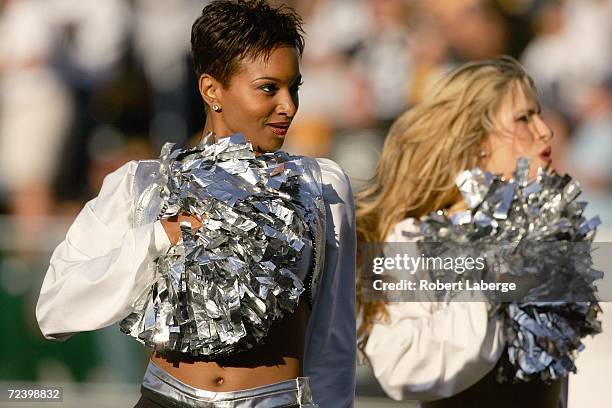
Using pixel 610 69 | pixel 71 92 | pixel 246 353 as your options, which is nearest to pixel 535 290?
pixel 246 353

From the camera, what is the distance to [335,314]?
262cm

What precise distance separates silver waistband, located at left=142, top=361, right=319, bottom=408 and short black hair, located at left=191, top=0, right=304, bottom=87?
632 mm

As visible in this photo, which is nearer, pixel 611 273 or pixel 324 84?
pixel 611 273

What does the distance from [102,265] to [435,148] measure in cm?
167

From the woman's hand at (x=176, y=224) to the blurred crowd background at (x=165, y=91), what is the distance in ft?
7.51

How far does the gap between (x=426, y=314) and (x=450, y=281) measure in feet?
0.43

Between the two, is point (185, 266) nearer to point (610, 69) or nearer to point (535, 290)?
point (535, 290)

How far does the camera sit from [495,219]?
3.39 metres

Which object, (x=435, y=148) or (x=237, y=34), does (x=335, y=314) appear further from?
(x=435, y=148)

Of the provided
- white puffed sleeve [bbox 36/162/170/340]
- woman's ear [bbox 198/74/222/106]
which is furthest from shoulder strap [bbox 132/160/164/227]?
woman's ear [bbox 198/74/222/106]

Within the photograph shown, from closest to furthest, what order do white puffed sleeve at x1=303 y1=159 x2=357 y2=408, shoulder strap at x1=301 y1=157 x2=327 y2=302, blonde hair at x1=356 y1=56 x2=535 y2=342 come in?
shoulder strap at x1=301 y1=157 x2=327 y2=302, white puffed sleeve at x1=303 y1=159 x2=357 y2=408, blonde hair at x1=356 y1=56 x2=535 y2=342

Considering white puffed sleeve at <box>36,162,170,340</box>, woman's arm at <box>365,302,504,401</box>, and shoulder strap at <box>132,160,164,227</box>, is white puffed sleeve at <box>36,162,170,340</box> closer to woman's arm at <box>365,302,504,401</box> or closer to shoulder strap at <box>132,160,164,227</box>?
shoulder strap at <box>132,160,164,227</box>

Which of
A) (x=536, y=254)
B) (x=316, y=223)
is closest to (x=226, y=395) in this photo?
(x=316, y=223)

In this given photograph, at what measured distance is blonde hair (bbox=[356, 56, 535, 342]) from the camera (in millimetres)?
3607
